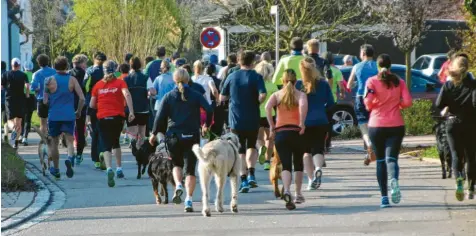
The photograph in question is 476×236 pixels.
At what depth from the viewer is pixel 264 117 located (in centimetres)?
1616

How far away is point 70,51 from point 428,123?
4446 centimetres

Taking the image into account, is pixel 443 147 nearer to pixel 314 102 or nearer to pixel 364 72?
pixel 364 72

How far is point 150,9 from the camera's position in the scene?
4500cm

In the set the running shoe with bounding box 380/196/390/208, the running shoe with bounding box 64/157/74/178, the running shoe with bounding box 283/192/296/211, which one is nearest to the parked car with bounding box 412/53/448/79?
the running shoe with bounding box 64/157/74/178

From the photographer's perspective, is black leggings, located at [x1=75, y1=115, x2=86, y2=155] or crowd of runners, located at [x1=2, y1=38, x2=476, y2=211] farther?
black leggings, located at [x1=75, y1=115, x2=86, y2=155]

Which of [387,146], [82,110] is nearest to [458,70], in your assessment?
[387,146]

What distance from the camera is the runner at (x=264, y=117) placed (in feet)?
51.0

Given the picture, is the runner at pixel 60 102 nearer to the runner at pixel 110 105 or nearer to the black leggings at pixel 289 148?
the runner at pixel 110 105

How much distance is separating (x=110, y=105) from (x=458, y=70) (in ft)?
17.1

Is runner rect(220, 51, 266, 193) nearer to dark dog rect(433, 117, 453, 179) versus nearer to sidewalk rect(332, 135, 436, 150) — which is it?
dark dog rect(433, 117, 453, 179)

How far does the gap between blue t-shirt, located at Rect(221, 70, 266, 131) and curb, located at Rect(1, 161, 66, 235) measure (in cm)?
231

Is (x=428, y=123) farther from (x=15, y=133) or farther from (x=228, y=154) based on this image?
(x=228, y=154)

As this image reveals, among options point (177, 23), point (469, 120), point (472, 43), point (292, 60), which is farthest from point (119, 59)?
point (469, 120)

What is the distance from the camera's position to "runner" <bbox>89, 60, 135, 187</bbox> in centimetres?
1573
